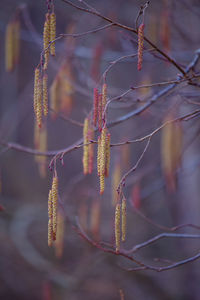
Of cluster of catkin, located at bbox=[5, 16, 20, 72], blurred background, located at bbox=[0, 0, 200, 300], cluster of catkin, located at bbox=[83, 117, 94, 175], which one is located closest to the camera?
cluster of catkin, located at bbox=[83, 117, 94, 175]

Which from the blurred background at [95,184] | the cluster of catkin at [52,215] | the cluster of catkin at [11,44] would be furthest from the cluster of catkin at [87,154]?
the cluster of catkin at [11,44]

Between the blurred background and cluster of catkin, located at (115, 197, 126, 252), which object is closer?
cluster of catkin, located at (115, 197, 126, 252)

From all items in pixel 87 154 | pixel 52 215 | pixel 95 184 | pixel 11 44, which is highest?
pixel 11 44

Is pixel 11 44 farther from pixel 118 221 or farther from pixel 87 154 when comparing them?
pixel 118 221

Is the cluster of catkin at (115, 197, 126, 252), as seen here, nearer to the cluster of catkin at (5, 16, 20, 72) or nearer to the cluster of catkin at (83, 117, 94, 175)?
the cluster of catkin at (83, 117, 94, 175)

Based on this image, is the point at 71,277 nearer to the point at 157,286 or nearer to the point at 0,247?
the point at 157,286

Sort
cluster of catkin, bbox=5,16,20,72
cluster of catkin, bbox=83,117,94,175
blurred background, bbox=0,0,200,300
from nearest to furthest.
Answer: cluster of catkin, bbox=83,117,94,175, cluster of catkin, bbox=5,16,20,72, blurred background, bbox=0,0,200,300

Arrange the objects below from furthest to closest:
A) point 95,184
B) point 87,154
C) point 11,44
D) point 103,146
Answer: point 95,184 → point 11,44 → point 87,154 → point 103,146

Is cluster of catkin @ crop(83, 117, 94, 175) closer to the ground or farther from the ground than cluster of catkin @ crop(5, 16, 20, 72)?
closer to the ground

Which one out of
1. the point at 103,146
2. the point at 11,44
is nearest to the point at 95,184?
the point at 11,44

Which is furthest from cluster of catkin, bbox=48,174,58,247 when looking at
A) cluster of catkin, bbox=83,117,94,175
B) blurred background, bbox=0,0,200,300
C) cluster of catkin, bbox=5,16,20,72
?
cluster of catkin, bbox=5,16,20,72

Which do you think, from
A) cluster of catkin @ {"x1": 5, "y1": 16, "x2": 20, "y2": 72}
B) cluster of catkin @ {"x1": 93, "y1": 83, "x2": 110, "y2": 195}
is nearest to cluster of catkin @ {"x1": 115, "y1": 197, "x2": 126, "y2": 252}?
cluster of catkin @ {"x1": 93, "y1": 83, "x2": 110, "y2": 195}

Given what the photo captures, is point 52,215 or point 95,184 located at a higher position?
point 52,215

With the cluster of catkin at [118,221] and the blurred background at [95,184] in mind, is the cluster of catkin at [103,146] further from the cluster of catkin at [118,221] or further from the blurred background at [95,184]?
Answer: the blurred background at [95,184]
